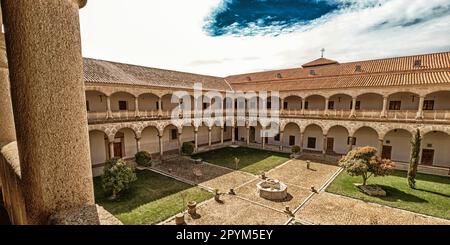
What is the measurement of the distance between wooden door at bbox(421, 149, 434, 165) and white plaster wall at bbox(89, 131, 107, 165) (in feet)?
94.1

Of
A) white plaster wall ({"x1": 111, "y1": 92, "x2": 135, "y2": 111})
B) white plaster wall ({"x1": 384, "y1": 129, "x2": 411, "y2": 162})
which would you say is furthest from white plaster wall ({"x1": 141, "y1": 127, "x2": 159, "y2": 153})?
white plaster wall ({"x1": 384, "y1": 129, "x2": 411, "y2": 162})

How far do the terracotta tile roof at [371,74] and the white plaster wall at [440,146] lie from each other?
5103 millimetres

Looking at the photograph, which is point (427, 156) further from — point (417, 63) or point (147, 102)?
point (147, 102)

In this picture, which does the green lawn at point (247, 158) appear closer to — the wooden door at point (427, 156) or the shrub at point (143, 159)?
the shrub at point (143, 159)

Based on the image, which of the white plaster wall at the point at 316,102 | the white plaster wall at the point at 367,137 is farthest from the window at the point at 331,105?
the white plaster wall at the point at 367,137

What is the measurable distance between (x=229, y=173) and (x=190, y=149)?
600 cm

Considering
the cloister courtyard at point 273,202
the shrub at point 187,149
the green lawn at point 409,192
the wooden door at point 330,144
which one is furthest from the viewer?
the wooden door at point 330,144

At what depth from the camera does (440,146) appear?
60.0 feet

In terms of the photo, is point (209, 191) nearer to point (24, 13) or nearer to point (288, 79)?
point (24, 13)

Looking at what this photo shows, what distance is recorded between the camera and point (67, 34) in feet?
9.53

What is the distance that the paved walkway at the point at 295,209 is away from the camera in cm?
995

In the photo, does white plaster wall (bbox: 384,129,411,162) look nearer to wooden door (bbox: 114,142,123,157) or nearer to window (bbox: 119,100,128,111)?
window (bbox: 119,100,128,111)

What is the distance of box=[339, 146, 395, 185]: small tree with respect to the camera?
12883 millimetres
